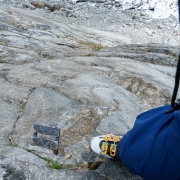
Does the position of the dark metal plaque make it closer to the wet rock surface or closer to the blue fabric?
the wet rock surface

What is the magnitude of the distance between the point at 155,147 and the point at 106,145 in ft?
2.43

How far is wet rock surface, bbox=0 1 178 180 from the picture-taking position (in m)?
2.36

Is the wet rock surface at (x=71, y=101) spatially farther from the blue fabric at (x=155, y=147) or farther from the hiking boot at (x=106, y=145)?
the blue fabric at (x=155, y=147)

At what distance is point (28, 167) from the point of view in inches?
90.3

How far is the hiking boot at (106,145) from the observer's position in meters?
2.29

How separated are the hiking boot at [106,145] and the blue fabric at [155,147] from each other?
0.79 ft

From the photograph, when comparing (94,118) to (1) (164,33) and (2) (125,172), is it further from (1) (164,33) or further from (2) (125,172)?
(1) (164,33)

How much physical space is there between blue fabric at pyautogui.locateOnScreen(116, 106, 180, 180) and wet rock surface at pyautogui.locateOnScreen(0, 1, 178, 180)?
489 mm

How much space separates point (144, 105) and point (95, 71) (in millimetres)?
1670

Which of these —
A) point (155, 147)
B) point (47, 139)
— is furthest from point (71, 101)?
point (155, 147)

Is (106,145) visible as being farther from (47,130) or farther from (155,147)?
(155,147)

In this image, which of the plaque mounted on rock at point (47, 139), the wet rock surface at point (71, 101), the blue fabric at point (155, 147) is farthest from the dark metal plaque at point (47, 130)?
the blue fabric at point (155, 147)

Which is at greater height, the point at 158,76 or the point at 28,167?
the point at 158,76

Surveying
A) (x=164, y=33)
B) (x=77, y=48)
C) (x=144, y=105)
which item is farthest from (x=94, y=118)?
(x=164, y=33)
